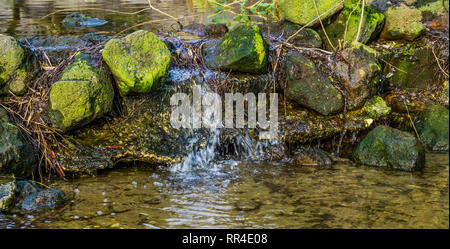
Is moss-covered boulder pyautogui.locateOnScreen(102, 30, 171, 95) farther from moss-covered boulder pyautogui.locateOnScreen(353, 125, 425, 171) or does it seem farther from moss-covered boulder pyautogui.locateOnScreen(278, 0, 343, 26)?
moss-covered boulder pyautogui.locateOnScreen(353, 125, 425, 171)

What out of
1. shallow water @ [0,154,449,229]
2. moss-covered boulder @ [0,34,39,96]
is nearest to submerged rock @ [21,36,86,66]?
moss-covered boulder @ [0,34,39,96]

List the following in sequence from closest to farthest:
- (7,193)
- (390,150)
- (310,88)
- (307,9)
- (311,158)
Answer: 1. (7,193)
2. (390,150)
3. (311,158)
4. (310,88)
5. (307,9)

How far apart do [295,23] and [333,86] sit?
1.31 metres

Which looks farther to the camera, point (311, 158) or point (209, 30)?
point (209, 30)

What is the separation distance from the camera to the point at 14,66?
4.99 metres

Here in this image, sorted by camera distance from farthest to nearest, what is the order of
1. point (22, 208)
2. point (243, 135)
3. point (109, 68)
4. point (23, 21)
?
point (23, 21)
point (243, 135)
point (109, 68)
point (22, 208)

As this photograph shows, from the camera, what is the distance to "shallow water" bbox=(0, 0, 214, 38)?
8781 mm

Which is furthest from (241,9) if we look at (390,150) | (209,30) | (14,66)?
(14,66)

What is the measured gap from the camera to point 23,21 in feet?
31.6

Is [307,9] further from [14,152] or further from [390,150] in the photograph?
[14,152]

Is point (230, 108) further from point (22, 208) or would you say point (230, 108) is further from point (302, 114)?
point (22, 208)

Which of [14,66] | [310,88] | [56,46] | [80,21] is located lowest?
[310,88]

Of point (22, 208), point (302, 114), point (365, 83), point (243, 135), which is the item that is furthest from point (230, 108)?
point (22, 208)

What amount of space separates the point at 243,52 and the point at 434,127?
Answer: 2.78 m
